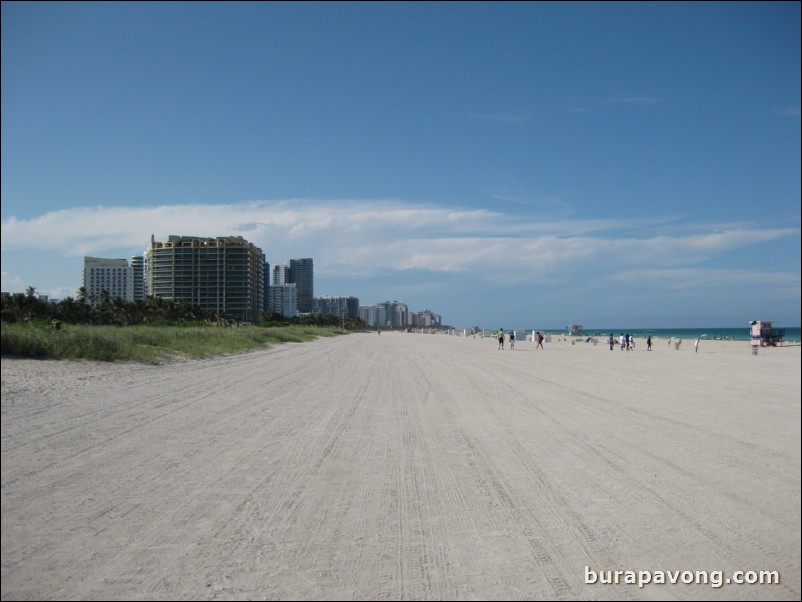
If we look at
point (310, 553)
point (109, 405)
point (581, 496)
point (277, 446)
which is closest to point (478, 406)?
point (277, 446)

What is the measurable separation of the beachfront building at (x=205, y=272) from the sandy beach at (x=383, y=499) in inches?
3612

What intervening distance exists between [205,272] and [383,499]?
103 metres

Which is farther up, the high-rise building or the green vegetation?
the high-rise building

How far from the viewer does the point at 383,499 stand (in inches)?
220

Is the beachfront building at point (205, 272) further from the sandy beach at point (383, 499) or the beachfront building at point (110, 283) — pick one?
the sandy beach at point (383, 499)

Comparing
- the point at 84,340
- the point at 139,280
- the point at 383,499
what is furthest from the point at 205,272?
the point at 383,499

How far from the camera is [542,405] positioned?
11.9 m

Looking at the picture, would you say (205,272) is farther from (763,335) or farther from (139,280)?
(763,335)

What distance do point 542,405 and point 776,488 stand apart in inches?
288

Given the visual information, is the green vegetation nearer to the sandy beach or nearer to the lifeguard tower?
the sandy beach

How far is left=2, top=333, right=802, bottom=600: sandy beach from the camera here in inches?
143

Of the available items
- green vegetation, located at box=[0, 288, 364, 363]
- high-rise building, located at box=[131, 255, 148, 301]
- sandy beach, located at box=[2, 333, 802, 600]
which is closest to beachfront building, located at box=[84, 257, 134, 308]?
high-rise building, located at box=[131, 255, 148, 301]

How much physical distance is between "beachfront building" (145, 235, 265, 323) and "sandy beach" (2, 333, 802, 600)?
9175 centimetres

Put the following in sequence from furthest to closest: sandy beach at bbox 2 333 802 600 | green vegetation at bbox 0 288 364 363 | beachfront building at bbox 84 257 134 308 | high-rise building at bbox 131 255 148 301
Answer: high-rise building at bbox 131 255 148 301
beachfront building at bbox 84 257 134 308
green vegetation at bbox 0 288 364 363
sandy beach at bbox 2 333 802 600
